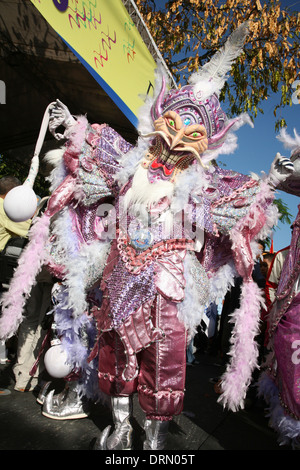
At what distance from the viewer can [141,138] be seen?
1939mm

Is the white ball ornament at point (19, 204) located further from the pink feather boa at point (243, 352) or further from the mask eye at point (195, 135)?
the pink feather boa at point (243, 352)

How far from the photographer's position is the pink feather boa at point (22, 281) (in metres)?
1.87

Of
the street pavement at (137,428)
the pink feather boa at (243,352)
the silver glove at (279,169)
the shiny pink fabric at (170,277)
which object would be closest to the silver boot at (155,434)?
the street pavement at (137,428)

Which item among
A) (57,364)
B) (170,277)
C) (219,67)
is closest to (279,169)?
(219,67)

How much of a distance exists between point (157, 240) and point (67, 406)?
45.8 inches

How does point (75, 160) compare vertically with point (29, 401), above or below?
above

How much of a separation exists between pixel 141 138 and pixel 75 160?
0.39 metres

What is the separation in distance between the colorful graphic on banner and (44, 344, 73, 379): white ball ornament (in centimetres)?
154

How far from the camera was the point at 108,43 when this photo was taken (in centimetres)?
271

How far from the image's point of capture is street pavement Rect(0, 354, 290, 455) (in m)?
1.80
